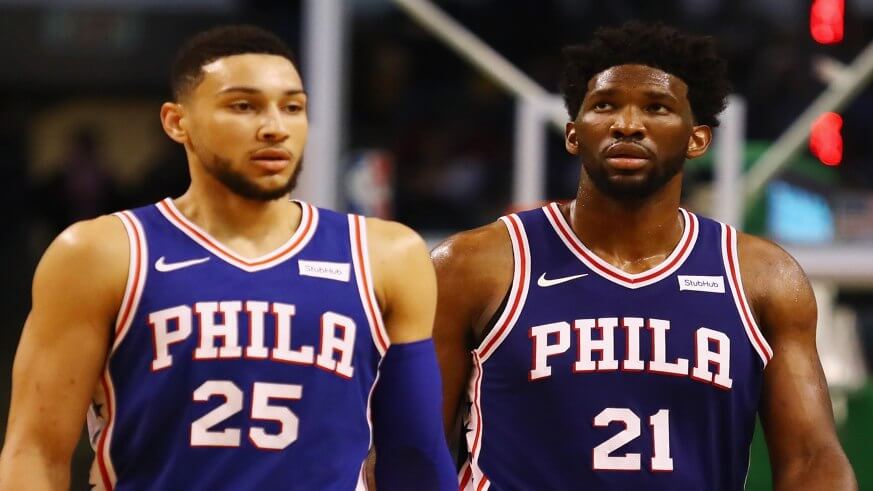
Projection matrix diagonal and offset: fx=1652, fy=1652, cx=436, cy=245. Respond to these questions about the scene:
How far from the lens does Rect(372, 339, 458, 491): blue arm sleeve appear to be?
333 centimetres

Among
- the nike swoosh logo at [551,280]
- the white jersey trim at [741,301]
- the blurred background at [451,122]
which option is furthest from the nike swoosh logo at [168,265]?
the blurred background at [451,122]

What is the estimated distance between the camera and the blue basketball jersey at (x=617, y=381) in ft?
12.0

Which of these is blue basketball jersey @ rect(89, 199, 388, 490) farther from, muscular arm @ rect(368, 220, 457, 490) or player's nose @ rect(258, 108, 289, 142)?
player's nose @ rect(258, 108, 289, 142)

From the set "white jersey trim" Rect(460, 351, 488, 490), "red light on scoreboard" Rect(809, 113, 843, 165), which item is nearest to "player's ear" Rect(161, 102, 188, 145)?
"white jersey trim" Rect(460, 351, 488, 490)

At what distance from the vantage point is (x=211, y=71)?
128 inches

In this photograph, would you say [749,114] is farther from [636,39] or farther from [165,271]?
[165,271]

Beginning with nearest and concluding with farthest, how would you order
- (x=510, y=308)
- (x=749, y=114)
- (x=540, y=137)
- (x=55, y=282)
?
1. (x=55, y=282)
2. (x=510, y=308)
3. (x=540, y=137)
4. (x=749, y=114)

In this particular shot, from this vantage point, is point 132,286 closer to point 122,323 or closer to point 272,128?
point 122,323

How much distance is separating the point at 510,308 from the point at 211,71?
0.92 metres

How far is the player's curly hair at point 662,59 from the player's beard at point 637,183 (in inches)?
6.9

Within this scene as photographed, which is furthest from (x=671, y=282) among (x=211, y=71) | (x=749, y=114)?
(x=749, y=114)

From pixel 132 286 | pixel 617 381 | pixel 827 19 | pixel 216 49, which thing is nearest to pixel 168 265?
pixel 132 286

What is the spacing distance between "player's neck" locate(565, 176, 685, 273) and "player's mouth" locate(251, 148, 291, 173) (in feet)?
2.91

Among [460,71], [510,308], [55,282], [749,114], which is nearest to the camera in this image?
[55,282]
